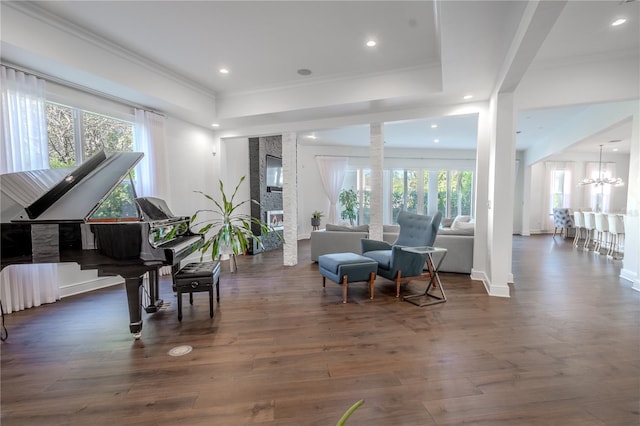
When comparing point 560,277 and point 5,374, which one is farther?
point 560,277

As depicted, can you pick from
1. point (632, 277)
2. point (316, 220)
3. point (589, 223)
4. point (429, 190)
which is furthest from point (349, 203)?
point (632, 277)

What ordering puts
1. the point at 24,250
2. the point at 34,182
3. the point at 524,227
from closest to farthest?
1. the point at 24,250
2. the point at 34,182
3. the point at 524,227

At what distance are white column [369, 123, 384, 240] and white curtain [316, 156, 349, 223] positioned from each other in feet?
13.4

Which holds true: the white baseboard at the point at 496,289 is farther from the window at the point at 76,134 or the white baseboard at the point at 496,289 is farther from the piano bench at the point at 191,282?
the window at the point at 76,134

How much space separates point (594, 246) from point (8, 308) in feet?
37.0

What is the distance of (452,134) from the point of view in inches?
298

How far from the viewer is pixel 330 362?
6.89 feet

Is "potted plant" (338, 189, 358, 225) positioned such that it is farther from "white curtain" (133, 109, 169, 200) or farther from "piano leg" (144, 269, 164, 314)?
"piano leg" (144, 269, 164, 314)

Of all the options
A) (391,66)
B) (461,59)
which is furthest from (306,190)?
(461,59)

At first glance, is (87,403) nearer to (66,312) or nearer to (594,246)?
(66,312)

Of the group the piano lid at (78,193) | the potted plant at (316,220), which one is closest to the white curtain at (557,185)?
the potted plant at (316,220)

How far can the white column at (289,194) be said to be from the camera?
5.38 metres

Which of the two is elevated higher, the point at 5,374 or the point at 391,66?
the point at 391,66

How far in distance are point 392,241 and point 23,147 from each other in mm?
5179
